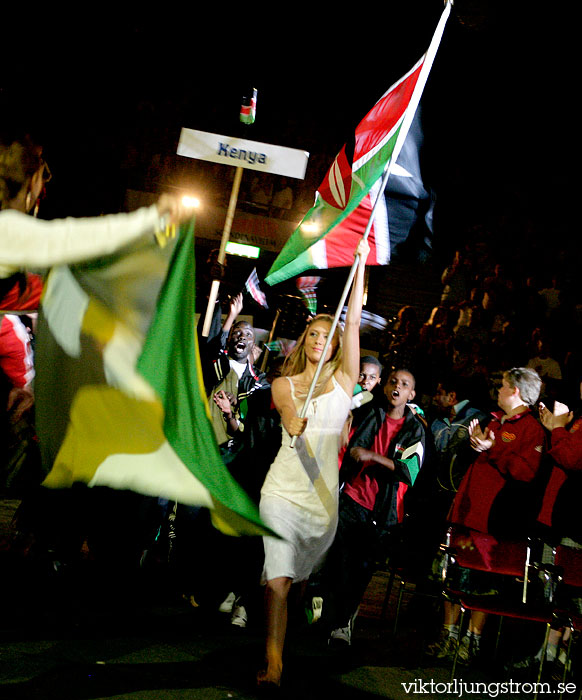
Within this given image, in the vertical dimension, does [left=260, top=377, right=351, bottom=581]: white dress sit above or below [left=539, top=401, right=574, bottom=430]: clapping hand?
below

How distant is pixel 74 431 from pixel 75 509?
8.75 ft

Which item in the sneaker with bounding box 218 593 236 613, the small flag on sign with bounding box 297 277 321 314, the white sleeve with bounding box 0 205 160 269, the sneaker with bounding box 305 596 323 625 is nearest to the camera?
the white sleeve with bounding box 0 205 160 269

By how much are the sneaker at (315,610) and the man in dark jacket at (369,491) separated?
87mm

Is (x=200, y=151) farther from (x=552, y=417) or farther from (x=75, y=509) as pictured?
(x=552, y=417)

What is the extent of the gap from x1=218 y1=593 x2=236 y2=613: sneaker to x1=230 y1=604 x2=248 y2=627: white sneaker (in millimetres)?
326

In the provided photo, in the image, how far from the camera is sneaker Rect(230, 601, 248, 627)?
5.11 m

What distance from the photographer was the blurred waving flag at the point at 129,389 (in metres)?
3.21

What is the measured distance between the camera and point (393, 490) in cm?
563

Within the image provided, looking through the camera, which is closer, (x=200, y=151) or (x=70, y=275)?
(x=70, y=275)

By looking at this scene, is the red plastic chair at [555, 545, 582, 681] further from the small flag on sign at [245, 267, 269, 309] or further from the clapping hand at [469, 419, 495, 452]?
the small flag on sign at [245, 267, 269, 309]

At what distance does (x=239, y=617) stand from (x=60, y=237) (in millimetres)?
3374

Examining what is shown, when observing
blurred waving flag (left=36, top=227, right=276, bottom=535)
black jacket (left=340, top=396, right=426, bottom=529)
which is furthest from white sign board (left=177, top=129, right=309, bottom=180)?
blurred waving flag (left=36, top=227, right=276, bottom=535)

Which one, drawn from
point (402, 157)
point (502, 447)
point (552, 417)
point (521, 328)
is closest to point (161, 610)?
point (502, 447)

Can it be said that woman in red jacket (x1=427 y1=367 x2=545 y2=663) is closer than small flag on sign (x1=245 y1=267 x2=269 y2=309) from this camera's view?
Yes
